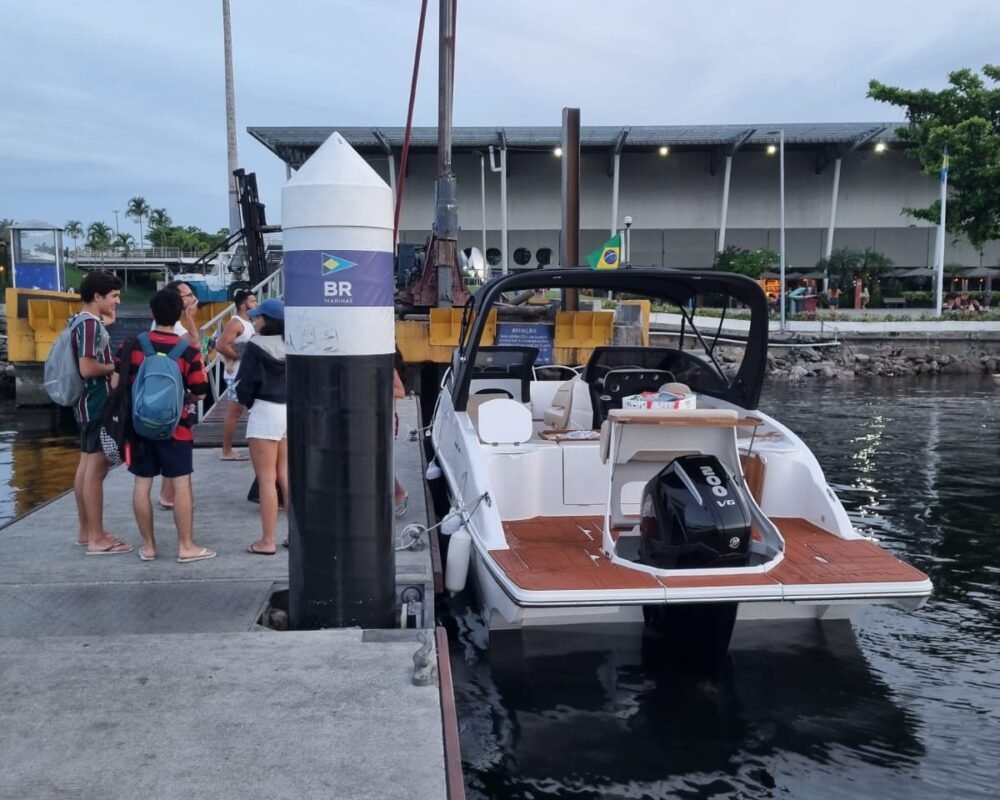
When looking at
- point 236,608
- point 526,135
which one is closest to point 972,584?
point 236,608

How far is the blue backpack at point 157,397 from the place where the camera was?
4738mm

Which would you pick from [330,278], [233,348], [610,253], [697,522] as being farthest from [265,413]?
[610,253]

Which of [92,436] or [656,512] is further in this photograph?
[92,436]

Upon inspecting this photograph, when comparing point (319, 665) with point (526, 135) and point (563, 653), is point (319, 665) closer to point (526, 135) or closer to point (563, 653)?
point (563, 653)

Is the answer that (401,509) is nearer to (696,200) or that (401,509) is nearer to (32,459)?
(32,459)

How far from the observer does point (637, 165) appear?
47.2 meters

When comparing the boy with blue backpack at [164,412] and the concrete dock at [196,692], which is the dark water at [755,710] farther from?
the boy with blue backpack at [164,412]

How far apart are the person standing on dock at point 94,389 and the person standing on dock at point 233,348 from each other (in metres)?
2.39

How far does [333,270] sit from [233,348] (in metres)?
4.43

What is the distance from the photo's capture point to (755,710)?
4590 mm

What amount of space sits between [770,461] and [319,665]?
11.4 feet

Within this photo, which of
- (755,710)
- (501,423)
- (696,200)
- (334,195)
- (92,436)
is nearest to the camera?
(334,195)

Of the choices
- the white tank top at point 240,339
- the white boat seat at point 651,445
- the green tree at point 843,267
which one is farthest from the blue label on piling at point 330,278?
the green tree at point 843,267

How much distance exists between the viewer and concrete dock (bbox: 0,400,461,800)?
2.78 meters
